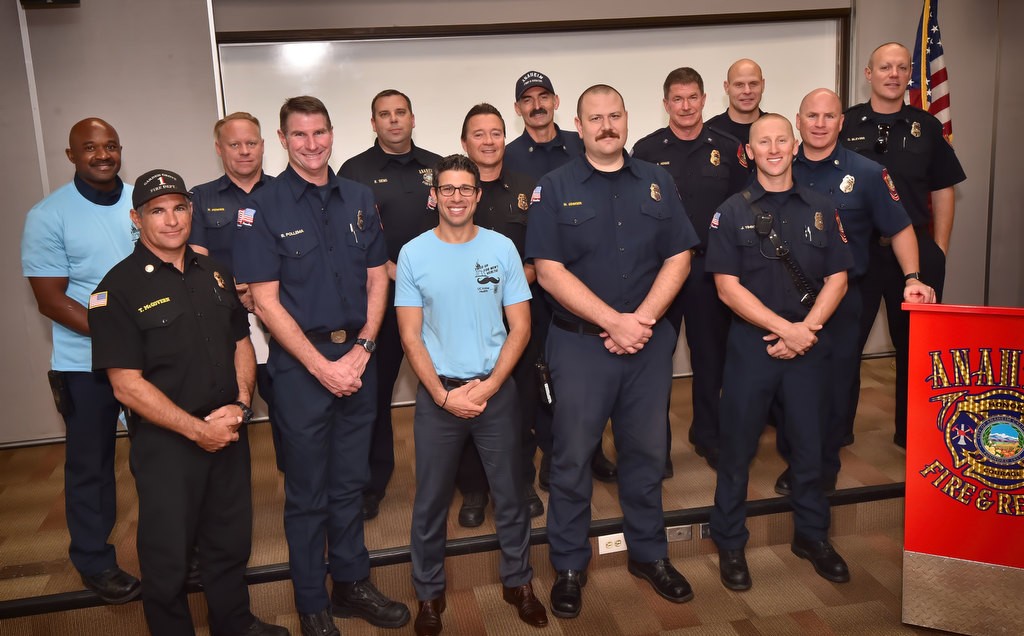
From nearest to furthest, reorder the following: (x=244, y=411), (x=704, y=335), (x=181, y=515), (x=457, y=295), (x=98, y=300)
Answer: (x=98, y=300)
(x=181, y=515)
(x=244, y=411)
(x=457, y=295)
(x=704, y=335)

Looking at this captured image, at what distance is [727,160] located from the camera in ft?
12.8

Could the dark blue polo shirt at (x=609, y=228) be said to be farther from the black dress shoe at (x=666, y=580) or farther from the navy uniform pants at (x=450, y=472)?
the black dress shoe at (x=666, y=580)

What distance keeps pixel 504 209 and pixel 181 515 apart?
1782 mm

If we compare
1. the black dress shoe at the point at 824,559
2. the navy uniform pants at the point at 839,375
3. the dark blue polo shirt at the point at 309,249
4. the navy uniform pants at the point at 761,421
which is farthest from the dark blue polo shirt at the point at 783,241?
the dark blue polo shirt at the point at 309,249

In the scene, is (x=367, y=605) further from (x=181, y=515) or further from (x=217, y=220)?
(x=217, y=220)

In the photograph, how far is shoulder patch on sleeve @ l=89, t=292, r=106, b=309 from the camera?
8.09 feet

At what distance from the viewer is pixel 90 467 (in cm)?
315

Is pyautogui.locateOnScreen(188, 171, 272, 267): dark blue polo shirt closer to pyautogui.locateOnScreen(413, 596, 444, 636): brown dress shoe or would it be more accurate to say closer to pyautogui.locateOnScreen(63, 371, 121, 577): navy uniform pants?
pyautogui.locateOnScreen(63, 371, 121, 577): navy uniform pants

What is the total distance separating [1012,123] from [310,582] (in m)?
5.56

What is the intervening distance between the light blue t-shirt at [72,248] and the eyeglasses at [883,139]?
3524mm

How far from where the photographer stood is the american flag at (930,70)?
4.88m

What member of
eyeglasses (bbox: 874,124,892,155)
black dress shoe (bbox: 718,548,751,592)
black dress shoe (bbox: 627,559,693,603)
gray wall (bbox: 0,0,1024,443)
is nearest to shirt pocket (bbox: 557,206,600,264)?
black dress shoe (bbox: 627,559,693,603)

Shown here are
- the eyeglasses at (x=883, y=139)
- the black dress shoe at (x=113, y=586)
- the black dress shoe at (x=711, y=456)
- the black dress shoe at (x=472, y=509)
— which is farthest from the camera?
the black dress shoe at (x=711, y=456)

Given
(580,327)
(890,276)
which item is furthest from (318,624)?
(890,276)
